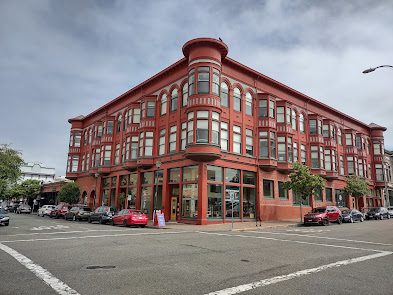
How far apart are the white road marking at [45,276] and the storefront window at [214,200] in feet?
57.4

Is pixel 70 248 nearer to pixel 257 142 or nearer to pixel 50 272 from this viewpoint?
pixel 50 272

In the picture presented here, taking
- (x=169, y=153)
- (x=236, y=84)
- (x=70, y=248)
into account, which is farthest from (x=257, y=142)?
(x=70, y=248)

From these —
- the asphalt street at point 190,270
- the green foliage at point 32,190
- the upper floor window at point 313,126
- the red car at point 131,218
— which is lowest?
the asphalt street at point 190,270

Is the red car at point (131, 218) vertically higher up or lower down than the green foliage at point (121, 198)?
lower down

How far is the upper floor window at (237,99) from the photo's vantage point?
97.4 ft

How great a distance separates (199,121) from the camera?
85.4 ft

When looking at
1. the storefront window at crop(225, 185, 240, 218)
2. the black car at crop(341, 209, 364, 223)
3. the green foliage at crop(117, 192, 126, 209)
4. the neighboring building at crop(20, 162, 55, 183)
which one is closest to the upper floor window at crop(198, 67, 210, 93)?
the storefront window at crop(225, 185, 240, 218)

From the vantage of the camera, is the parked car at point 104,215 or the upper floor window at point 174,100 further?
the upper floor window at point 174,100

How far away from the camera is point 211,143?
25344 millimetres

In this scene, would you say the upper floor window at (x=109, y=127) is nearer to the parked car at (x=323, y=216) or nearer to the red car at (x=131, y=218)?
the red car at (x=131, y=218)

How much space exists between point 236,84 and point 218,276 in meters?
25.1

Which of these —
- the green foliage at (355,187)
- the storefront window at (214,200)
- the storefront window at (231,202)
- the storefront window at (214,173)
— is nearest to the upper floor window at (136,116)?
the storefront window at (214,173)

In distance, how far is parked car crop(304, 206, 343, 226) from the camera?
83.3 feet

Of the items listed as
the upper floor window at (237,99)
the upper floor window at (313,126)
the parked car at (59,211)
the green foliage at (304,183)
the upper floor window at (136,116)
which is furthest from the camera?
the upper floor window at (313,126)
